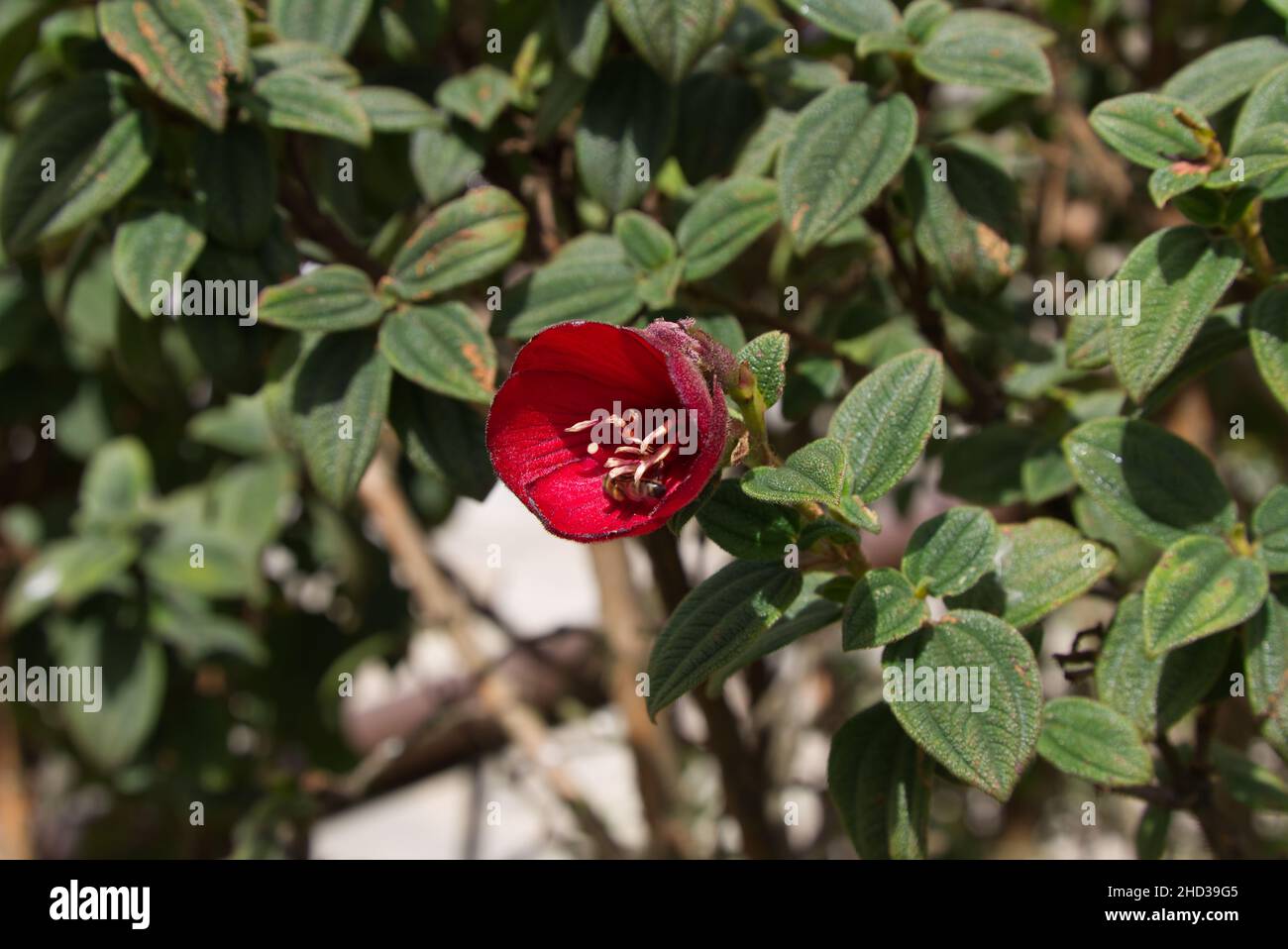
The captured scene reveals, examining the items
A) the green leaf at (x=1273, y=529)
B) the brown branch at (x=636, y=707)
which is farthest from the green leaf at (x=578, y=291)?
the brown branch at (x=636, y=707)

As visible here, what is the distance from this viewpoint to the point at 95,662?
1541mm

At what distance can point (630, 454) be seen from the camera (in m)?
0.73

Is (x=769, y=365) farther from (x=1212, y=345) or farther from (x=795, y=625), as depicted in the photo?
(x=1212, y=345)

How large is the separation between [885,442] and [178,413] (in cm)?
123

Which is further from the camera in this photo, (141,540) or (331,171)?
(141,540)

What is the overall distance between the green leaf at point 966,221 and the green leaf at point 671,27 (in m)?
0.19

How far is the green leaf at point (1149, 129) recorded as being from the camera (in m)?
0.83

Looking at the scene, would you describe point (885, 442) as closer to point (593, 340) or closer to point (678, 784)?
point (593, 340)

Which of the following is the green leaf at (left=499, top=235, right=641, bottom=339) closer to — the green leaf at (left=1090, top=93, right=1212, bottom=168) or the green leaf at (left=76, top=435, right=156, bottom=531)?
the green leaf at (left=1090, top=93, right=1212, bottom=168)

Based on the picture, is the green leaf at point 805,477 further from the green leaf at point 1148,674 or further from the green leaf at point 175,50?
the green leaf at point 175,50

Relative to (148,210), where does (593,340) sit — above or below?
below

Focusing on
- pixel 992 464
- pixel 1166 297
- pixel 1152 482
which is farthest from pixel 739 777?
pixel 1166 297

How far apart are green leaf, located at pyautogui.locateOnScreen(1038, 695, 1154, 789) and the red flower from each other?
358mm

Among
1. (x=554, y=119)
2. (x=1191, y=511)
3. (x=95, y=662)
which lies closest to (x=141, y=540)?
(x=95, y=662)
